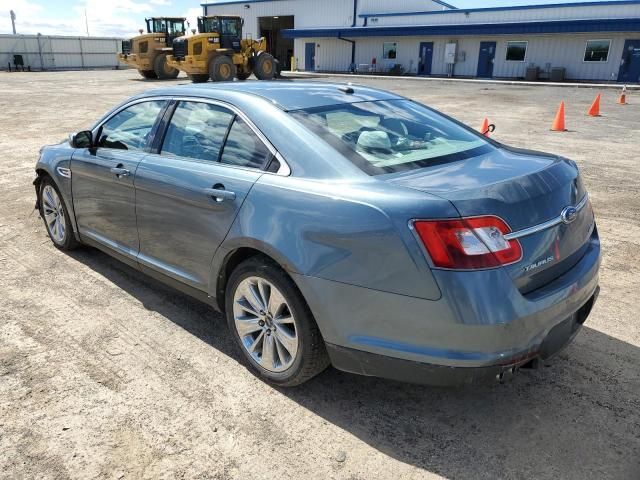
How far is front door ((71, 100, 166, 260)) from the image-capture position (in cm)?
373

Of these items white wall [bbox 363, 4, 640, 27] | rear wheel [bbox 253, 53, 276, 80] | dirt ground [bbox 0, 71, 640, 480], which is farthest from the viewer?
white wall [bbox 363, 4, 640, 27]

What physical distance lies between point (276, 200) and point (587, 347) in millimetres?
2177

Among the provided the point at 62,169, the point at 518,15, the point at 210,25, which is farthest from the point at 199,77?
the point at 62,169

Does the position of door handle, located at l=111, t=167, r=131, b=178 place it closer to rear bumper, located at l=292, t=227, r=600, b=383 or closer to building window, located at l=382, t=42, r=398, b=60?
rear bumper, located at l=292, t=227, r=600, b=383

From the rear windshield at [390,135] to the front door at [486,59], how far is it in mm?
36594

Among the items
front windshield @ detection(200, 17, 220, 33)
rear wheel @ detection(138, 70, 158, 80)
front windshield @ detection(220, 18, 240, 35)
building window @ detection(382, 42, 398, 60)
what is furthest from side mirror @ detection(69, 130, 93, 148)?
building window @ detection(382, 42, 398, 60)

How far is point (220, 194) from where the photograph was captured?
2.96 meters

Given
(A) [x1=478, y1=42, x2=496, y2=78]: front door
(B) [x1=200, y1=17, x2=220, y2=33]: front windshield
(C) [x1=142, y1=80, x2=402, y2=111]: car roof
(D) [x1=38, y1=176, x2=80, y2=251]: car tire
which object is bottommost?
(D) [x1=38, y1=176, x2=80, y2=251]: car tire

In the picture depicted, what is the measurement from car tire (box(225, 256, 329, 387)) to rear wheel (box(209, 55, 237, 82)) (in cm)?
2532

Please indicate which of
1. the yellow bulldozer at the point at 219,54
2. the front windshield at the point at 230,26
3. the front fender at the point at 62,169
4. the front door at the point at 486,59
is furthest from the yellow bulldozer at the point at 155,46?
the front fender at the point at 62,169

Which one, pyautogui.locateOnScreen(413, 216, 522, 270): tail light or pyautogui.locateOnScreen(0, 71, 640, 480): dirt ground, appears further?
pyautogui.locateOnScreen(0, 71, 640, 480): dirt ground

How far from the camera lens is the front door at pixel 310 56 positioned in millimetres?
46688

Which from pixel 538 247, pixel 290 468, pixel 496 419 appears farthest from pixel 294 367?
pixel 538 247

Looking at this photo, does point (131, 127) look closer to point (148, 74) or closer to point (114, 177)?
point (114, 177)
